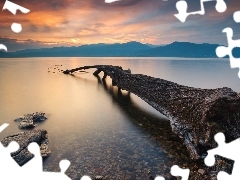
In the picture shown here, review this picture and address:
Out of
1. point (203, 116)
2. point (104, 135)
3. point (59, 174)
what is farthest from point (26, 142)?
point (203, 116)

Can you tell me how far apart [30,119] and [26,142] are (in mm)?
3904

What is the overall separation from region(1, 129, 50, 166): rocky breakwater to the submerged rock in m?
1.55

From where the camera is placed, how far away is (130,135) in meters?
10.8

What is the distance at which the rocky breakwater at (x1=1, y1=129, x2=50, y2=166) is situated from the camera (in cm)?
760

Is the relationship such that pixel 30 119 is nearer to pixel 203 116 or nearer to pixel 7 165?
pixel 7 165

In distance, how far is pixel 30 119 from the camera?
40.4ft

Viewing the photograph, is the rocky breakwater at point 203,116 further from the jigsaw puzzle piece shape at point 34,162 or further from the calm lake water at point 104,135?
the jigsaw puzzle piece shape at point 34,162

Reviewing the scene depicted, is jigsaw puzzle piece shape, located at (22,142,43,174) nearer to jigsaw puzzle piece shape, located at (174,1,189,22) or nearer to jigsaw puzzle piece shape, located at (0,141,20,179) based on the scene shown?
jigsaw puzzle piece shape, located at (0,141,20,179)

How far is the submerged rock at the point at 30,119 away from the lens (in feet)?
37.4

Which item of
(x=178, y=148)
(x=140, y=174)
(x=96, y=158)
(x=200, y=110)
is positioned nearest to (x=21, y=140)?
(x=96, y=158)

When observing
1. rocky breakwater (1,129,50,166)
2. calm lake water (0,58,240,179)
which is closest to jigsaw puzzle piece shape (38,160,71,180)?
calm lake water (0,58,240,179)

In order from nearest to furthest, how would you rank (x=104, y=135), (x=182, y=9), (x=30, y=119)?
(x=182, y=9)
(x=104, y=135)
(x=30, y=119)

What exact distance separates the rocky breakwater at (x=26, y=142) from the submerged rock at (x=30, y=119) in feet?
5.09

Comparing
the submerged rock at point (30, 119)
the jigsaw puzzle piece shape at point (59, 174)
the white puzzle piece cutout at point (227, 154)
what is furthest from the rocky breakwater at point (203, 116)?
the submerged rock at point (30, 119)
